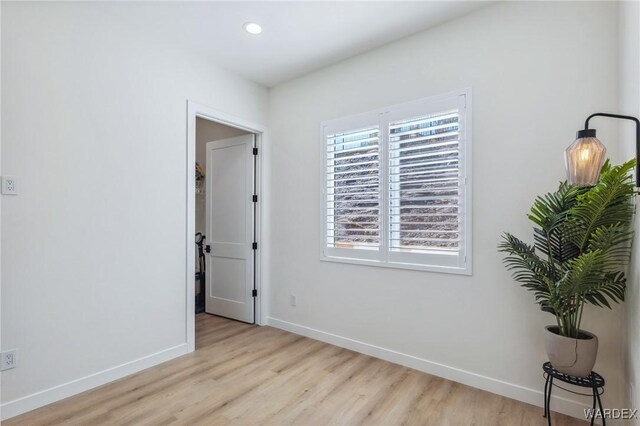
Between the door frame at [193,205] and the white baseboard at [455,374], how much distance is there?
711 mm

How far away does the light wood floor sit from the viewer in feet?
6.98

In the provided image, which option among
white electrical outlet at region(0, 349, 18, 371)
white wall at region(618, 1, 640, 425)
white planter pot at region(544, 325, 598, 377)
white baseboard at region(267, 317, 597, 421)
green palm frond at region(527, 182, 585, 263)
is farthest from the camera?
white baseboard at region(267, 317, 597, 421)

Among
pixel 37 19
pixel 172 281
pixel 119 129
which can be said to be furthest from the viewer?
pixel 172 281

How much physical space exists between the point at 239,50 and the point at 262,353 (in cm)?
293

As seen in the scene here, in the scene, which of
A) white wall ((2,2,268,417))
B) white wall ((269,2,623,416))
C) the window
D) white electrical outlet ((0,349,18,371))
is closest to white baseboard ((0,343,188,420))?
white wall ((2,2,268,417))

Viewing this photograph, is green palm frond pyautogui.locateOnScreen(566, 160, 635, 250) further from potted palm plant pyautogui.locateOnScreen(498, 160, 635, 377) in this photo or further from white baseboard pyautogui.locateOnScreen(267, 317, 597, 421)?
white baseboard pyautogui.locateOnScreen(267, 317, 597, 421)

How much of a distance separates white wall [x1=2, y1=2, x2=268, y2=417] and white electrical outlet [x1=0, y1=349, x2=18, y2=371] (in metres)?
0.04

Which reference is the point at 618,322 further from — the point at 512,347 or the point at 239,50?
the point at 239,50

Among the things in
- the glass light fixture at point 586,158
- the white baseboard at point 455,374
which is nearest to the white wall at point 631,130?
the glass light fixture at point 586,158

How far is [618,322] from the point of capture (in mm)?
2012

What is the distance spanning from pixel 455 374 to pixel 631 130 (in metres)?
2.03

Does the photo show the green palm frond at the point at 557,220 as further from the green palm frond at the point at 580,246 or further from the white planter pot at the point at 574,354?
the white planter pot at the point at 574,354

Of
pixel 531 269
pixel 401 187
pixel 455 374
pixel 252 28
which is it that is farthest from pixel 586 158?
pixel 252 28

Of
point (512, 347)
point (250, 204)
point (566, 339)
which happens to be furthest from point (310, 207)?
point (566, 339)
